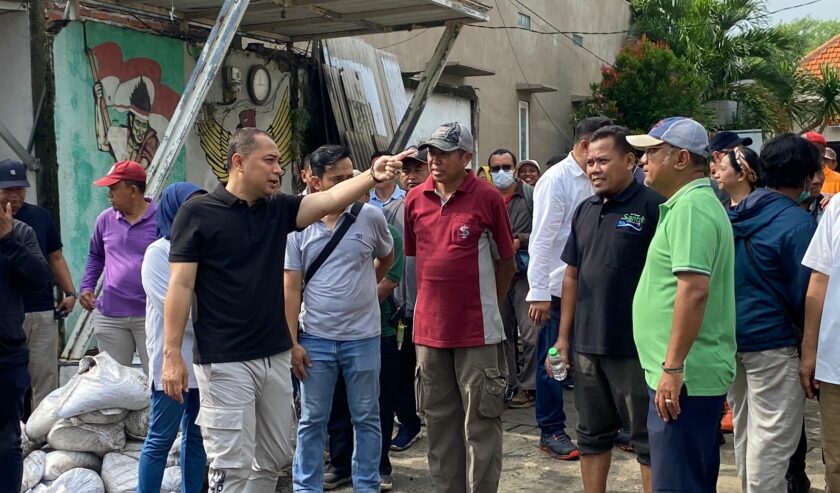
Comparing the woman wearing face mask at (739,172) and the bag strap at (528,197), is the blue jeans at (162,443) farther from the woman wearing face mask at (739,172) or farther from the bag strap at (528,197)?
the bag strap at (528,197)

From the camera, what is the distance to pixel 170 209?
4465mm

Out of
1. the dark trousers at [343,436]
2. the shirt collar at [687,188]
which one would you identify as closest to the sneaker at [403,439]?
the dark trousers at [343,436]

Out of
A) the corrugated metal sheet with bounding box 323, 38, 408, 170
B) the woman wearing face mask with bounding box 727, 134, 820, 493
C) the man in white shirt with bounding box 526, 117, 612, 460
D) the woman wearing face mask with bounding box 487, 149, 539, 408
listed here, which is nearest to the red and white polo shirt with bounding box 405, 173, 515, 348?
the man in white shirt with bounding box 526, 117, 612, 460

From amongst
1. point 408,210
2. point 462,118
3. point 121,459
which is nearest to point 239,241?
point 408,210

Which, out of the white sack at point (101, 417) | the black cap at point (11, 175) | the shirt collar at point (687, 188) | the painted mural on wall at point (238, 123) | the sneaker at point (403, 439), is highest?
the painted mural on wall at point (238, 123)

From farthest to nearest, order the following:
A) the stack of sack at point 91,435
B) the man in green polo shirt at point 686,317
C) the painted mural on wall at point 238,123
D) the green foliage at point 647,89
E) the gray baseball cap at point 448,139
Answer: the green foliage at point 647,89 → the painted mural on wall at point 238,123 → the stack of sack at point 91,435 → the gray baseball cap at point 448,139 → the man in green polo shirt at point 686,317

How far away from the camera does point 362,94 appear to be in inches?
431

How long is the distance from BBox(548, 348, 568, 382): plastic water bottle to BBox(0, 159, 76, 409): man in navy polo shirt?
Answer: 349 cm

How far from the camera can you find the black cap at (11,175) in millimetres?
5766

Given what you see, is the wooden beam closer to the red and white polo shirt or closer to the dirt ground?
the dirt ground

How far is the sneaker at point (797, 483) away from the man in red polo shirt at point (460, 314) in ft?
6.14

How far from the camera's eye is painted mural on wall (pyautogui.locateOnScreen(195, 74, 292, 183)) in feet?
30.2

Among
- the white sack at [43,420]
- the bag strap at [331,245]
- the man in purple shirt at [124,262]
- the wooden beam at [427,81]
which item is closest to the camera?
the bag strap at [331,245]

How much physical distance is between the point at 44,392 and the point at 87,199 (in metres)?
2.17
